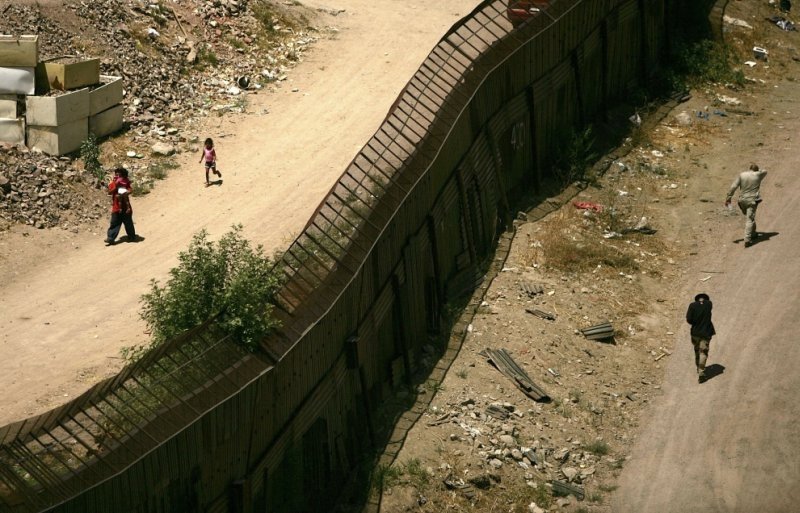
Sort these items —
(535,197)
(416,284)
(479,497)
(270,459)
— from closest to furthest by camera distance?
(270,459) < (479,497) < (416,284) < (535,197)

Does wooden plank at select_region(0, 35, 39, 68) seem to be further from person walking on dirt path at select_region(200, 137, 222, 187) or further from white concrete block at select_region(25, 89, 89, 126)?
person walking on dirt path at select_region(200, 137, 222, 187)

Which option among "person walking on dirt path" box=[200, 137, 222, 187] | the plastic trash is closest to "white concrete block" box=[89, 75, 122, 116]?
"person walking on dirt path" box=[200, 137, 222, 187]

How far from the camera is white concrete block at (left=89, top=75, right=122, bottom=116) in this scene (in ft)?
72.7

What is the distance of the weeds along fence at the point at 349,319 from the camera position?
38.1 feet

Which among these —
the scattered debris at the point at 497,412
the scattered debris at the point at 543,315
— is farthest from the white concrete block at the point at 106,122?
the scattered debris at the point at 497,412

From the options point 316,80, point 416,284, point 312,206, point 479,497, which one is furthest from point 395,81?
point 479,497

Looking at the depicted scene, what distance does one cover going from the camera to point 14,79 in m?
21.6

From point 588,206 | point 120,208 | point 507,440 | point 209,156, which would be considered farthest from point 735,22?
point 507,440

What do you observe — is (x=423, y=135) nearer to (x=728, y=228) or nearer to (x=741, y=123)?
(x=728, y=228)

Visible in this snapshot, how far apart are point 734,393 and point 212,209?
8834mm

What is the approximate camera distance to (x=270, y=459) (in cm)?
1327

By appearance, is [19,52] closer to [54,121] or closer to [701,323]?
[54,121]

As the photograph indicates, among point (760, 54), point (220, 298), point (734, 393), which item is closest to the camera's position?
point (220, 298)

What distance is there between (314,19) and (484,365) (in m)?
13.0
